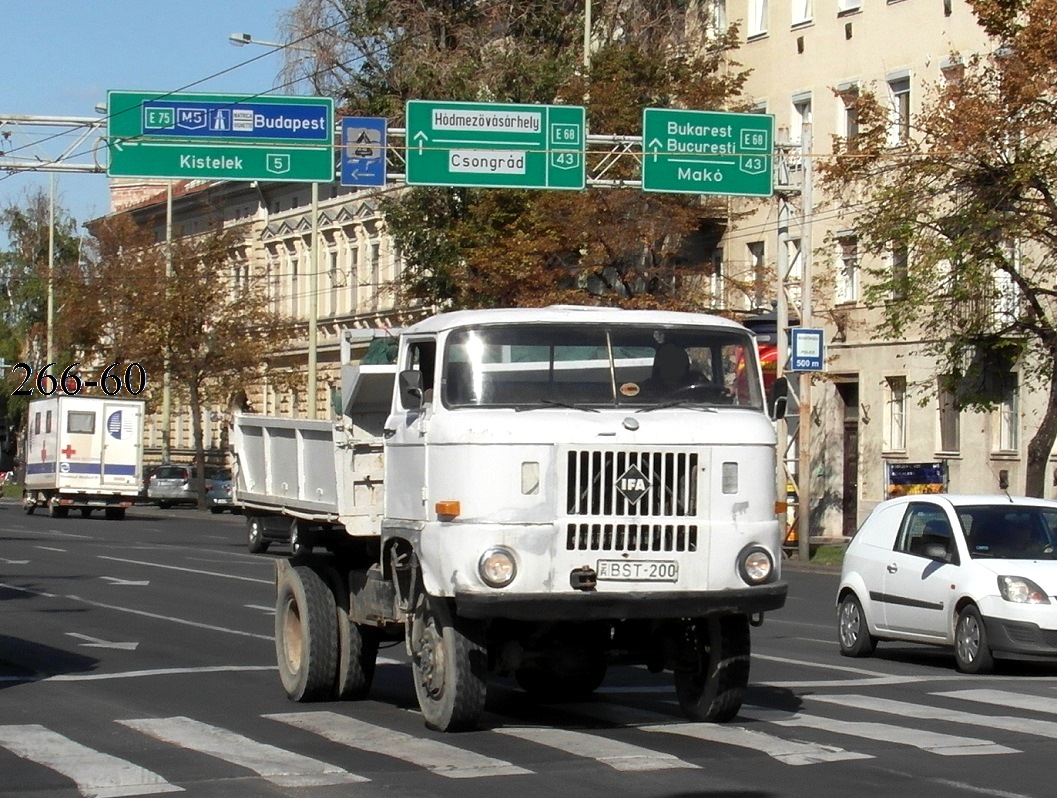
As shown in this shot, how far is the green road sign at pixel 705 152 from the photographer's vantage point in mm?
31984

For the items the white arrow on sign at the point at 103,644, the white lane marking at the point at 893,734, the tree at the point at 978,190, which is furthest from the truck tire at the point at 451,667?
the tree at the point at 978,190

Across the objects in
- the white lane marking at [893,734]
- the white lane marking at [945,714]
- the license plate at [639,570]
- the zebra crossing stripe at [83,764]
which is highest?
the license plate at [639,570]

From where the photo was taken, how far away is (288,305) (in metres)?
74.7

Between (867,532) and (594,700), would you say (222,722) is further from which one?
(867,532)

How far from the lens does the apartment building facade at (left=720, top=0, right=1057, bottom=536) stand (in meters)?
41.0

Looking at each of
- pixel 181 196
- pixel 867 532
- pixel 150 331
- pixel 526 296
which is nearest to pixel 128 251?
pixel 150 331

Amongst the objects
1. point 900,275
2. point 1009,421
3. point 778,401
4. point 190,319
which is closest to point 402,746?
point 778,401

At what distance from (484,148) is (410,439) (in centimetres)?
1957

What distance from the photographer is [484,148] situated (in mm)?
31234

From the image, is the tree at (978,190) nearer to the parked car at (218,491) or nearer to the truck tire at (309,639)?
the truck tire at (309,639)

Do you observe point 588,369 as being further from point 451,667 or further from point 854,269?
point 854,269

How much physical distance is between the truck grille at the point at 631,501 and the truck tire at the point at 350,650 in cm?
278

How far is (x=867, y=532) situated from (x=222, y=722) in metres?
7.88

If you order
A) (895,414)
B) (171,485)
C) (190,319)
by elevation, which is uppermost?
(190,319)
